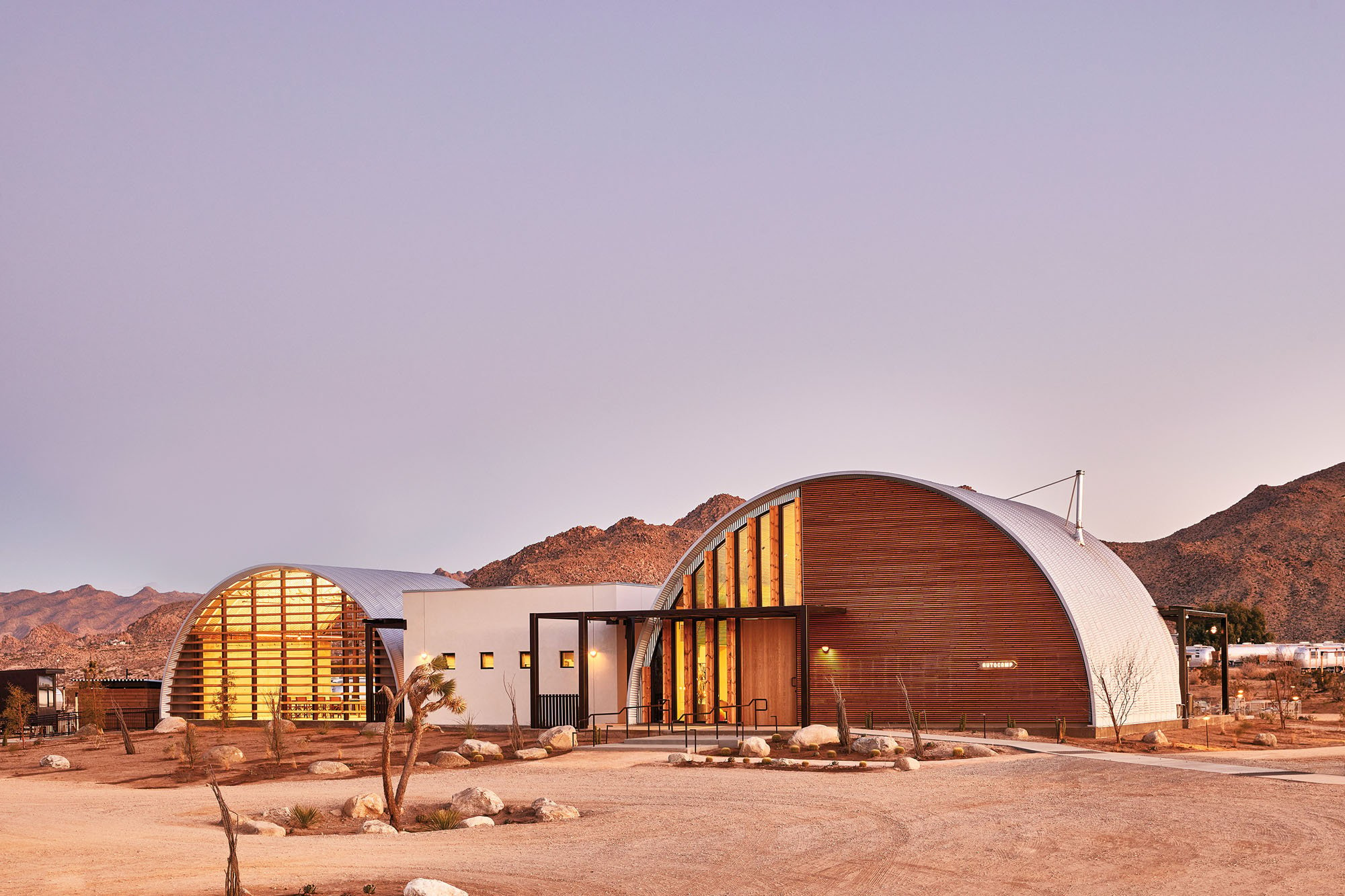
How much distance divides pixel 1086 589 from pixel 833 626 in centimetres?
608

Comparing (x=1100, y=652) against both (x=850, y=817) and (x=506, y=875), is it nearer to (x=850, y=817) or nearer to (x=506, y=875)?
(x=850, y=817)

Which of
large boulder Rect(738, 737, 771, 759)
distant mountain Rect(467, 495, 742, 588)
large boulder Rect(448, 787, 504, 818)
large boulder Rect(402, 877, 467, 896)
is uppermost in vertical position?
distant mountain Rect(467, 495, 742, 588)

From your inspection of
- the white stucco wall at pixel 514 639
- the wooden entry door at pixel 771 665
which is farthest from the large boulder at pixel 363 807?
the white stucco wall at pixel 514 639

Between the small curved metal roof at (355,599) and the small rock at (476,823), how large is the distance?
22.5 meters

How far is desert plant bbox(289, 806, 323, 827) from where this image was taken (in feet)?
59.7

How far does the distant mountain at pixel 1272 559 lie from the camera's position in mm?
95125

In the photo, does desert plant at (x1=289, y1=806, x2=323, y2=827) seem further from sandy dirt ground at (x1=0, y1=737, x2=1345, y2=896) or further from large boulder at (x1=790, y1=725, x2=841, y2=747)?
large boulder at (x1=790, y1=725, x2=841, y2=747)

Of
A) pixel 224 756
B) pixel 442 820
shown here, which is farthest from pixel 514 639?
pixel 442 820

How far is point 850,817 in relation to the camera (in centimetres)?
1653

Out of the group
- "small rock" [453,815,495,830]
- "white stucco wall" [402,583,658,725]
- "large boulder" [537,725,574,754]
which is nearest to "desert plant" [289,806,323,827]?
"small rock" [453,815,495,830]

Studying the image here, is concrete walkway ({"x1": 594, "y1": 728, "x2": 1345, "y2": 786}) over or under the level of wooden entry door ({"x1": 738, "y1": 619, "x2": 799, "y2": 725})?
under

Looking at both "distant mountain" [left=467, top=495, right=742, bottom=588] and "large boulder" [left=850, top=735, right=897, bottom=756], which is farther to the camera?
"distant mountain" [left=467, top=495, right=742, bottom=588]

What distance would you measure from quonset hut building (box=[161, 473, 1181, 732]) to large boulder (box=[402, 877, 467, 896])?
1586cm

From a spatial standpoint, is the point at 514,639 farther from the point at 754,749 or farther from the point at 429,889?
the point at 429,889
